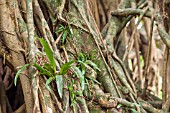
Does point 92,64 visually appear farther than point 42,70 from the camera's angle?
Yes

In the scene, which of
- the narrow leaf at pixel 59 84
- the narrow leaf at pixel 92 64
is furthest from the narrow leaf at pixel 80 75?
the narrow leaf at pixel 92 64

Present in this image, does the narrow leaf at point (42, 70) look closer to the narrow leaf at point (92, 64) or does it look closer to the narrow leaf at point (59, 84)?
the narrow leaf at point (59, 84)

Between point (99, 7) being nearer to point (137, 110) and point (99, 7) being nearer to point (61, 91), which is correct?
point (137, 110)

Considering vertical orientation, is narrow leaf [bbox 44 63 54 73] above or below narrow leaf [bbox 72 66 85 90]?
above

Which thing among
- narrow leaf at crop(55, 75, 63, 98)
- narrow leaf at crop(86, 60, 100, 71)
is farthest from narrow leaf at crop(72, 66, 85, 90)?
narrow leaf at crop(86, 60, 100, 71)

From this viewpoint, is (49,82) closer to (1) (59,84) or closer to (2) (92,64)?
(1) (59,84)

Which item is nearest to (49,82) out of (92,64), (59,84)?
(59,84)

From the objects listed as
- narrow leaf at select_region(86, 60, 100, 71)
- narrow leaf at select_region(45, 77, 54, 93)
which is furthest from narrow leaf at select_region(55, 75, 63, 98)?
narrow leaf at select_region(86, 60, 100, 71)

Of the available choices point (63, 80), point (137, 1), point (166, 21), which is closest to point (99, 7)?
point (137, 1)

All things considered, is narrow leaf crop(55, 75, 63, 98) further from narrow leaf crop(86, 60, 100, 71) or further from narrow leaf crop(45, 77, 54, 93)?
narrow leaf crop(86, 60, 100, 71)

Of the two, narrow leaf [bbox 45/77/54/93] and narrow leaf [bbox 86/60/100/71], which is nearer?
narrow leaf [bbox 45/77/54/93]

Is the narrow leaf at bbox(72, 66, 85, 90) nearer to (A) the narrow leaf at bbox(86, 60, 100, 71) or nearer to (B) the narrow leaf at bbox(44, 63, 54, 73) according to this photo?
(B) the narrow leaf at bbox(44, 63, 54, 73)
